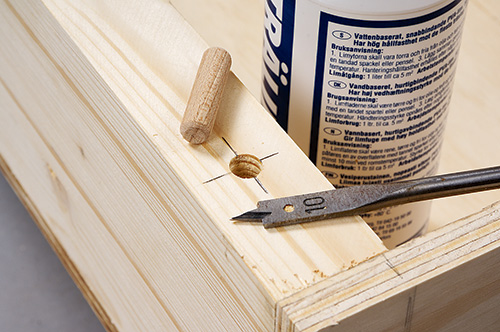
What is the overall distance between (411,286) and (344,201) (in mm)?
51

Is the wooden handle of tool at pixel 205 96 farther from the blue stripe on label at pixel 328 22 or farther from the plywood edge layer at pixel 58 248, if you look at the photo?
the plywood edge layer at pixel 58 248

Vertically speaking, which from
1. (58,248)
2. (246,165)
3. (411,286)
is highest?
(58,248)

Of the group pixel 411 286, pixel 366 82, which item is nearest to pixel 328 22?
pixel 366 82

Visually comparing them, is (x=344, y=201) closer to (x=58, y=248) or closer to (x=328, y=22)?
(x=328, y=22)

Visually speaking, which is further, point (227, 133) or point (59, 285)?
point (59, 285)

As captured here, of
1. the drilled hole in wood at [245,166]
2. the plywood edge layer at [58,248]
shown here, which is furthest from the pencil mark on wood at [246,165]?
the plywood edge layer at [58,248]

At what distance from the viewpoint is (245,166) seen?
0.37 meters

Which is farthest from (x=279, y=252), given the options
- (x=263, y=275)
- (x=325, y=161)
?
(x=325, y=161)

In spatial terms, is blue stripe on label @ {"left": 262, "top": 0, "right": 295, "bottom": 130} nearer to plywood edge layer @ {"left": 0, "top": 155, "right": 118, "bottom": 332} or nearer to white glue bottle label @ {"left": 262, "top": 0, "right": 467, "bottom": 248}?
white glue bottle label @ {"left": 262, "top": 0, "right": 467, "bottom": 248}

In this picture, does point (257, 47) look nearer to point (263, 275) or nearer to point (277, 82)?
point (277, 82)

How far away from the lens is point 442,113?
1.55 ft

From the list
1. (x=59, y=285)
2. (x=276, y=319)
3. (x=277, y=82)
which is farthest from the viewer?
(x=59, y=285)

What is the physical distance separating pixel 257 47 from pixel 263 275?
456 millimetres

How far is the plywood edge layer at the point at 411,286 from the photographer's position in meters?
0.29
